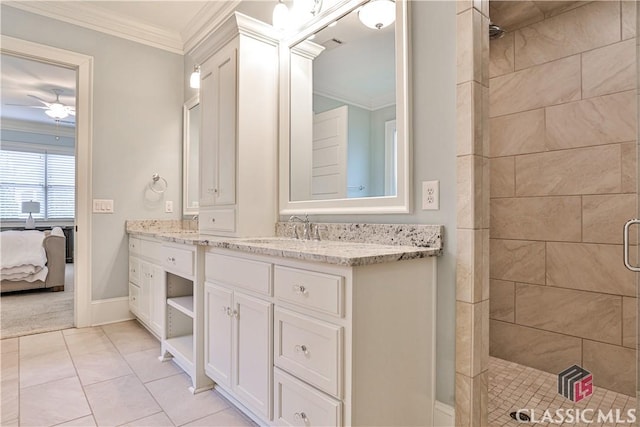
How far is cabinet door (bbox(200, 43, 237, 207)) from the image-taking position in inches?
87.7

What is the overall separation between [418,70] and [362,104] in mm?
357

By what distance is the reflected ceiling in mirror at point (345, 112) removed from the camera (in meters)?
1.70

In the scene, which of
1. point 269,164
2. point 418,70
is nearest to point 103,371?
point 269,164

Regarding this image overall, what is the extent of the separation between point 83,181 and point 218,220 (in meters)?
1.54

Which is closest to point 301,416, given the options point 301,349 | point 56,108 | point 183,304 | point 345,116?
point 301,349

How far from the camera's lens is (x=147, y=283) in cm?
283

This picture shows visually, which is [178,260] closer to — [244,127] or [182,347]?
[182,347]

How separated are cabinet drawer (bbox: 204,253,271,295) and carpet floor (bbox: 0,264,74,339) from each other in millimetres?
2074

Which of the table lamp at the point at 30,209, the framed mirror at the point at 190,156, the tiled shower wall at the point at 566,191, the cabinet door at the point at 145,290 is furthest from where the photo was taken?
the table lamp at the point at 30,209

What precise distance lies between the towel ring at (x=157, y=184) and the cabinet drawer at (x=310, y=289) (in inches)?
98.4

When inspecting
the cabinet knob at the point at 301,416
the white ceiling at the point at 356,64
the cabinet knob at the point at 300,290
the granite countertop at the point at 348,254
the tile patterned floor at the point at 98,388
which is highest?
the white ceiling at the point at 356,64

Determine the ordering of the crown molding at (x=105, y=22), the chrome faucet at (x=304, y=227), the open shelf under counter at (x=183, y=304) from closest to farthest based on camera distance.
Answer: the chrome faucet at (x=304, y=227), the open shelf under counter at (x=183, y=304), the crown molding at (x=105, y=22)

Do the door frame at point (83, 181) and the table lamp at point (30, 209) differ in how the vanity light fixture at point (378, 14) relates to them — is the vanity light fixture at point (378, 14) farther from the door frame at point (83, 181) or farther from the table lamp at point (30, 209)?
the table lamp at point (30, 209)

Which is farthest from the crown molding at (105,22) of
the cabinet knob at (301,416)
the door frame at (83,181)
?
the cabinet knob at (301,416)
